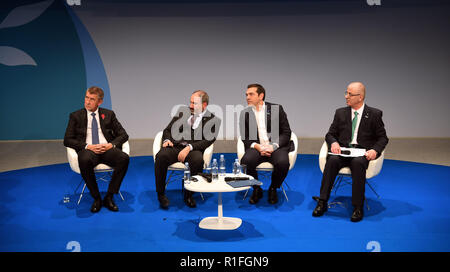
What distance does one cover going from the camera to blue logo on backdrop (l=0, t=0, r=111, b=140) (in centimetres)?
835

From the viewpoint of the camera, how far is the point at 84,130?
4.33 meters

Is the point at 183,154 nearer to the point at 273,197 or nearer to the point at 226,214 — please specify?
the point at 226,214

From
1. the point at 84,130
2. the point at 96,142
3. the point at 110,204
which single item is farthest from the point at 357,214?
the point at 84,130

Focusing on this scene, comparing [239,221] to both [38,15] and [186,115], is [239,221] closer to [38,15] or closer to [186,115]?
[186,115]

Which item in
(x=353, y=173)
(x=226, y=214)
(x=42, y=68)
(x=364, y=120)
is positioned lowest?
(x=226, y=214)

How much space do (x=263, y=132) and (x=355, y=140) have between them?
1027 millimetres

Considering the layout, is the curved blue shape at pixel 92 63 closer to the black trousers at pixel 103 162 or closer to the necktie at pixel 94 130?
the necktie at pixel 94 130

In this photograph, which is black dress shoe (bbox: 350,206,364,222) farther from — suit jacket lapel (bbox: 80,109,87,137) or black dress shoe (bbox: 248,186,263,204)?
suit jacket lapel (bbox: 80,109,87,137)

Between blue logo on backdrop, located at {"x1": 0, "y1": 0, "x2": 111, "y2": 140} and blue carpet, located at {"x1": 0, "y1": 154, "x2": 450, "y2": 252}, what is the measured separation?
12.2 ft

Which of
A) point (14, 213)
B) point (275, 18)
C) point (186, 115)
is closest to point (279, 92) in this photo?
point (275, 18)

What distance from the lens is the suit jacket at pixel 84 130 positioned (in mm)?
4203

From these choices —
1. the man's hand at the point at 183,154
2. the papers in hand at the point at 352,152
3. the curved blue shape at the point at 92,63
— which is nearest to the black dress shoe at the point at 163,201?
the man's hand at the point at 183,154

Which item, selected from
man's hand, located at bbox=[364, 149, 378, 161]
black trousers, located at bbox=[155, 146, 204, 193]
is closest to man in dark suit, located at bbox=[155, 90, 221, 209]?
black trousers, located at bbox=[155, 146, 204, 193]

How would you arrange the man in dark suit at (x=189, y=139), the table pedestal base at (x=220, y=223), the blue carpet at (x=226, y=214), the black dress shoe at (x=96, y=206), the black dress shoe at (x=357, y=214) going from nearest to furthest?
the blue carpet at (x=226, y=214) < the table pedestal base at (x=220, y=223) < the black dress shoe at (x=357, y=214) < the black dress shoe at (x=96, y=206) < the man in dark suit at (x=189, y=139)
